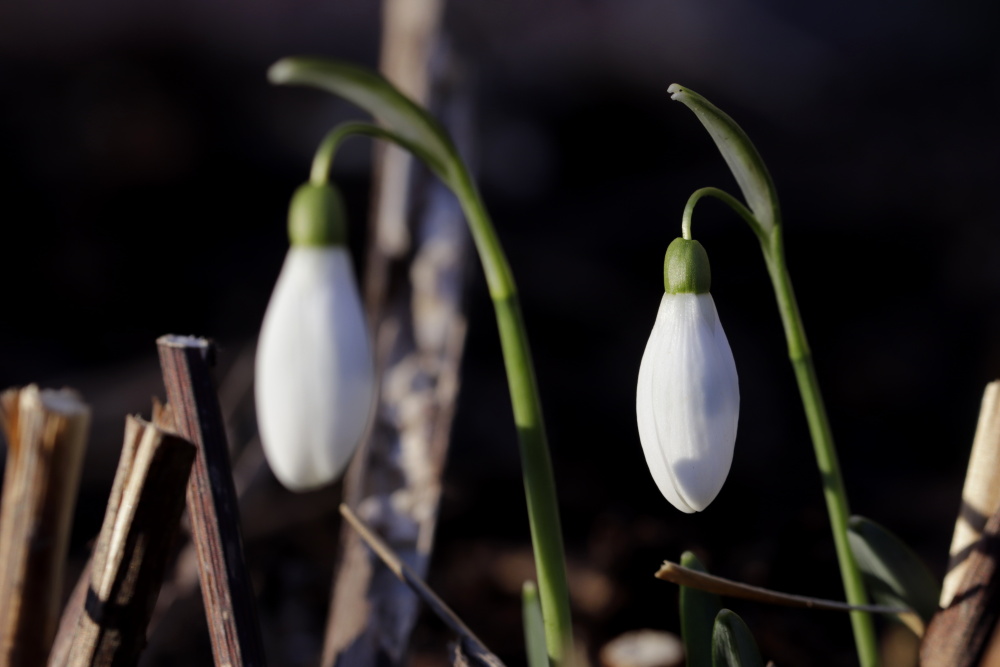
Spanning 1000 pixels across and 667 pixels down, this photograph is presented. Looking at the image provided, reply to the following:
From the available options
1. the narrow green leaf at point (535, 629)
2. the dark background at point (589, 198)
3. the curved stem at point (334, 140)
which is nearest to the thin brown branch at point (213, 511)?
the curved stem at point (334, 140)

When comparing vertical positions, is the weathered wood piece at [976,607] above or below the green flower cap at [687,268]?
below

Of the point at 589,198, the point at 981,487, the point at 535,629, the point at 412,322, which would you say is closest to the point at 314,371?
the point at 535,629

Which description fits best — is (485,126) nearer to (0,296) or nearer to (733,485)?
(733,485)

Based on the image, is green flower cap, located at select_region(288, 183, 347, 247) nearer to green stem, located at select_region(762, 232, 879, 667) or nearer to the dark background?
green stem, located at select_region(762, 232, 879, 667)

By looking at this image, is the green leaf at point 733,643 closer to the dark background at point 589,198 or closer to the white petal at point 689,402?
the white petal at point 689,402

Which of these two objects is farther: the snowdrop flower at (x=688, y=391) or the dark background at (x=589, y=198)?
the dark background at (x=589, y=198)

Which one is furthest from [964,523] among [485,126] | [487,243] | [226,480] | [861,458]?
[485,126]
